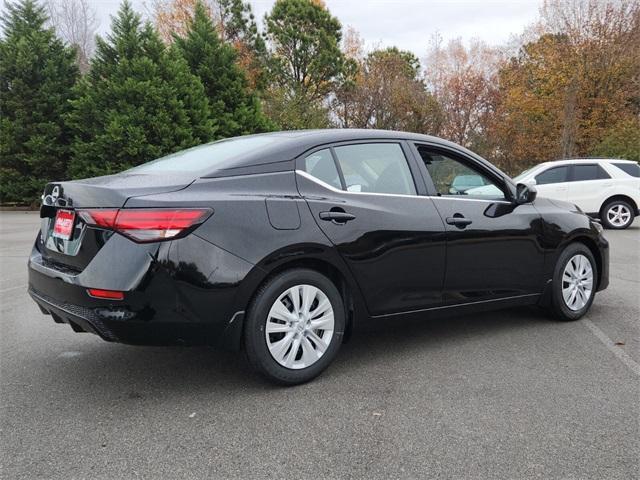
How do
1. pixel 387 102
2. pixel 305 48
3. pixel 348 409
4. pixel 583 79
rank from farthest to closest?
pixel 305 48 < pixel 387 102 < pixel 583 79 < pixel 348 409

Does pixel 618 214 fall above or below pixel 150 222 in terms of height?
below

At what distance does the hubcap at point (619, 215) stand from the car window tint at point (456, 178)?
9926 mm

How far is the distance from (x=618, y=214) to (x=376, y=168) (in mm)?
11046

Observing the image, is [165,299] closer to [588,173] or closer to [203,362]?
[203,362]

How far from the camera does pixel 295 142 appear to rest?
11.3 ft

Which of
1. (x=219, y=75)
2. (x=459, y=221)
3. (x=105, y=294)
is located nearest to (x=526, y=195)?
(x=459, y=221)

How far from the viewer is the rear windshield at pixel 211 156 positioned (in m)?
3.28

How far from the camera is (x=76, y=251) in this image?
9.75ft

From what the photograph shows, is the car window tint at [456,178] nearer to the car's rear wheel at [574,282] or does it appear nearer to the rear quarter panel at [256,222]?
the car's rear wheel at [574,282]

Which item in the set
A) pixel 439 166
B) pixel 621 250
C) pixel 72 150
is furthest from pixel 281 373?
pixel 72 150

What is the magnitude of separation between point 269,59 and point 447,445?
31.5 m

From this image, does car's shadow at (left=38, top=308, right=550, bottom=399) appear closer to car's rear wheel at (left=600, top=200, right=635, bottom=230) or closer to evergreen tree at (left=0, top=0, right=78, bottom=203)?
car's rear wheel at (left=600, top=200, right=635, bottom=230)

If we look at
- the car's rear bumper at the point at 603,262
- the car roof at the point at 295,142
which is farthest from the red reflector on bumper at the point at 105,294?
the car's rear bumper at the point at 603,262

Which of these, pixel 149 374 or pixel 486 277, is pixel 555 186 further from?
pixel 149 374
